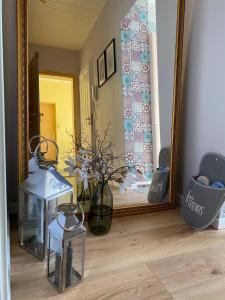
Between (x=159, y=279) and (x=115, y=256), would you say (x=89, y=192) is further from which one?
(x=159, y=279)

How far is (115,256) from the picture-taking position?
0.86 m

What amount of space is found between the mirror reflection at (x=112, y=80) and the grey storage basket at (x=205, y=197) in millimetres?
231

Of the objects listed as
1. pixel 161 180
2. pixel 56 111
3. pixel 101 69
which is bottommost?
pixel 161 180

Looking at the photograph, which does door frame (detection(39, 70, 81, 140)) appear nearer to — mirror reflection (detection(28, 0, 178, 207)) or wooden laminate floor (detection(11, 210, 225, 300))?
mirror reflection (detection(28, 0, 178, 207))

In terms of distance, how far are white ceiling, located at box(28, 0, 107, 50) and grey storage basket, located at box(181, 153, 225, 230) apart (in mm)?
961

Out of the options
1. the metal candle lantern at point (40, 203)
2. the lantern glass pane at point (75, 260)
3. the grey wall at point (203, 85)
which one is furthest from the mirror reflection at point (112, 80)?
the lantern glass pane at point (75, 260)

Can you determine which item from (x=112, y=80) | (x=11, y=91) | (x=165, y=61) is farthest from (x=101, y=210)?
(x=165, y=61)

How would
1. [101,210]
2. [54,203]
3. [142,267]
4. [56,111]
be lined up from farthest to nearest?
[56,111] → [101,210] → [54,203] → [142,267]

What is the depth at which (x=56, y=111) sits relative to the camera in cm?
117

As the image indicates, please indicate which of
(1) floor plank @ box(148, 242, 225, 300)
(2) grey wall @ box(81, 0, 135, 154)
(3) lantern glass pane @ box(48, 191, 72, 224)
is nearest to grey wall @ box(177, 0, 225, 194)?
(2) grey wall @ box(81, 0, 135, 154)

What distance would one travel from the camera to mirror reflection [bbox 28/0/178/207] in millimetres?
1155

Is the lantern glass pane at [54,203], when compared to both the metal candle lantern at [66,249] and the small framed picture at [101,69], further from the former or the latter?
the small framed picture at [101,69]

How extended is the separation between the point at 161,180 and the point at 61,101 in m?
0.75

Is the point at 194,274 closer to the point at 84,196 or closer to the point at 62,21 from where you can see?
the point at 84,196
